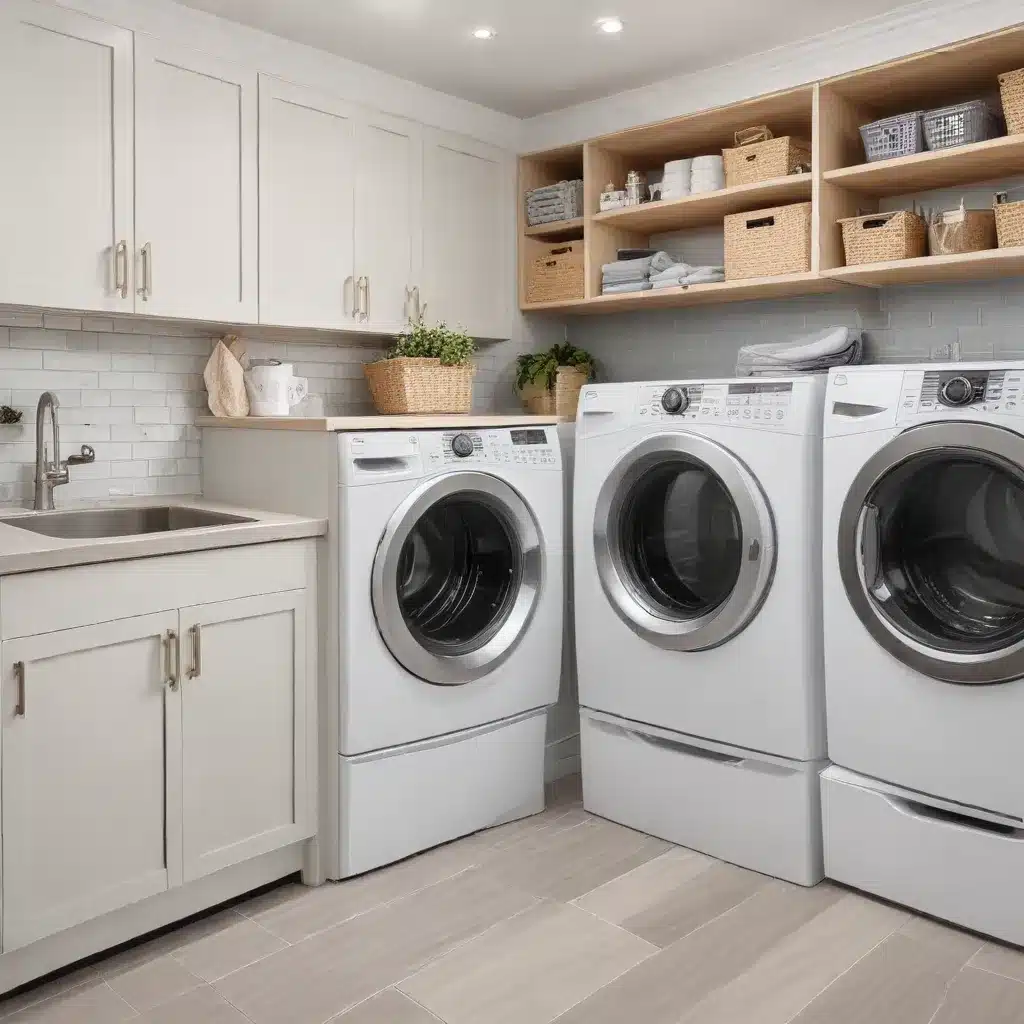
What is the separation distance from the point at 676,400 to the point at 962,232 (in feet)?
2.92

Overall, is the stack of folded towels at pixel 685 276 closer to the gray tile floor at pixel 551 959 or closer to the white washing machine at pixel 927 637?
the white washing machine at pixel 927 637

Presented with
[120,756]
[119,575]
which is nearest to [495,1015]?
[120,756]

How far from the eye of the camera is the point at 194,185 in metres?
2.82

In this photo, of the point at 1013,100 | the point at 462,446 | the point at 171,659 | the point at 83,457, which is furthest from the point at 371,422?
the point at 1013,100

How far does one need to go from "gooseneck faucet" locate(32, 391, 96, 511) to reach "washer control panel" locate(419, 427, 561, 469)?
99 centimetres

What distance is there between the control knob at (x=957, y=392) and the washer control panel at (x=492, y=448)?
1.16 metres

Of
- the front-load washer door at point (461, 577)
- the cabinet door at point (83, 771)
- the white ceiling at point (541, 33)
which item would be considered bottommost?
the cabinet door at point (83, 771)

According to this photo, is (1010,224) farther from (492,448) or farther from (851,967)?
(851,967)

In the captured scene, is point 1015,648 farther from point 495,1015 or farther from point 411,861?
point 411,861

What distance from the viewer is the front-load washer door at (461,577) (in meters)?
2.71

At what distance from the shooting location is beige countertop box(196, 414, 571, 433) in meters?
2.59

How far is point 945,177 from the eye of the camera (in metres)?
2.93

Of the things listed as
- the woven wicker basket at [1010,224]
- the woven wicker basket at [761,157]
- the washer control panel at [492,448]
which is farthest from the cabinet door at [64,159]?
the woven wicker basket at [1010,224]

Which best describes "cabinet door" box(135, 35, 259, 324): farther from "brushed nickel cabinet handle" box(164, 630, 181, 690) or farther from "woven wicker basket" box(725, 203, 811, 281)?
"woven wicker basket" box(725, 203, 811, 281)
